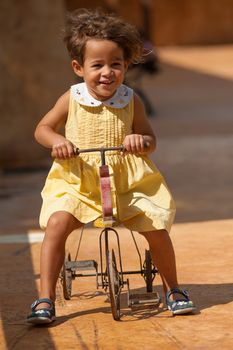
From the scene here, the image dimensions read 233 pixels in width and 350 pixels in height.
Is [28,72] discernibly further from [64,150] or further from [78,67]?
[64,150]

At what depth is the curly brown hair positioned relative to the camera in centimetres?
561

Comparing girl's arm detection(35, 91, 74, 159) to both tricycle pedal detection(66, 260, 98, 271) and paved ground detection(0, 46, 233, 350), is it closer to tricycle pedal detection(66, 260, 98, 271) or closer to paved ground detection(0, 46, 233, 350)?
tricycle pedal detection(66, 260, 98, 271)

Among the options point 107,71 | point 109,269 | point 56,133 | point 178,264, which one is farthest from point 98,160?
point 178,264

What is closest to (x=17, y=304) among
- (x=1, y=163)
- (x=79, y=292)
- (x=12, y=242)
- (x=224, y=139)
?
(x=79, y=292)

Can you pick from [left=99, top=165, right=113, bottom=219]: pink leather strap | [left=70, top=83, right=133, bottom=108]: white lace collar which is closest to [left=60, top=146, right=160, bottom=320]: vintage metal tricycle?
[left=99, top=165, right=113, bottom=219]: pink leather strap

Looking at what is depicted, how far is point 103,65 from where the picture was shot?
5598 millimetres

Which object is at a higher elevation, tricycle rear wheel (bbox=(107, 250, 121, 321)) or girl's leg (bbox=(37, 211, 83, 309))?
girl's leg (bbox=(37, 211, 83, 309))

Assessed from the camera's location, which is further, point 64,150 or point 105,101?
point 105,101

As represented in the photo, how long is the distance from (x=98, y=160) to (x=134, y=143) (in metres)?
0.29

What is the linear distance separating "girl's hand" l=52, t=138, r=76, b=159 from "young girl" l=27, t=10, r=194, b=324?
2 centimetres

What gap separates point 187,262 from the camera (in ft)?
23.5

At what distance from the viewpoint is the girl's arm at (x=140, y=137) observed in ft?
17.9

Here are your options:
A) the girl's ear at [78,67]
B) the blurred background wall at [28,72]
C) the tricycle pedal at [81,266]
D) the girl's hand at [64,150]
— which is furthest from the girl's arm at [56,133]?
the blurred background wall at [28,72]

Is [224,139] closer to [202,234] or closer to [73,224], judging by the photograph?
[202,234]
